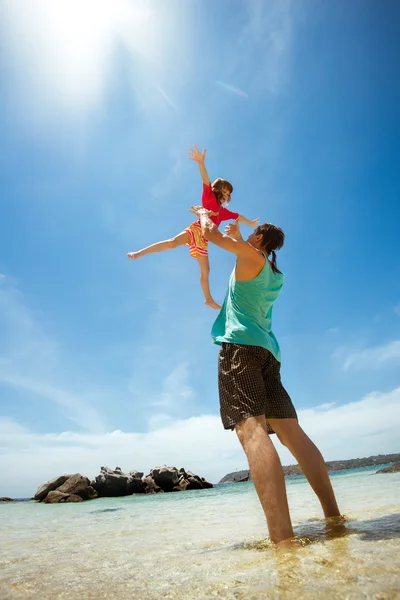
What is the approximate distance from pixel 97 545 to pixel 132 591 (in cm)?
244

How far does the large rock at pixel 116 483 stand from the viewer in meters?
26.8

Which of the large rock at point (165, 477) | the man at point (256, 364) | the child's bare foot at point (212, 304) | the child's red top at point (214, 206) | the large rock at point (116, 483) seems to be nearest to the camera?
the man at point (256, 364)

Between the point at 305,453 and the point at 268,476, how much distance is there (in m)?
0.87

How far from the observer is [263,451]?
8.64ft

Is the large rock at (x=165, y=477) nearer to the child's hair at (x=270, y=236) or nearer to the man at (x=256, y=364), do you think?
the man at (x=256, y=364)

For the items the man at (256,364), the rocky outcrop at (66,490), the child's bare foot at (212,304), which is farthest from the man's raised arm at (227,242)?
the rocky outcrop at (66,490)

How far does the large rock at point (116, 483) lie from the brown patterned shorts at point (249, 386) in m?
27.3

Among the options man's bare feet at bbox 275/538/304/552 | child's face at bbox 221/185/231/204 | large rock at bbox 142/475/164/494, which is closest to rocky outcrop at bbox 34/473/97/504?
large rock at bbox 142/475/164/494

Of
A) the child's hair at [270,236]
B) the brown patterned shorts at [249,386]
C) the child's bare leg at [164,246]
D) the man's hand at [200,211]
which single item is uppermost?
the child's bare leg at [164,246]

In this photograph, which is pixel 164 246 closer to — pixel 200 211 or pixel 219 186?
pixel 219 186

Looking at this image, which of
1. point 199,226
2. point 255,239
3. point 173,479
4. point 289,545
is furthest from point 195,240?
point 173,479

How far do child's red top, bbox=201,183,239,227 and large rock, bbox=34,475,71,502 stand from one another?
24.0m

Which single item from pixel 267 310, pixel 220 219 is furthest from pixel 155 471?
pixel 267 310

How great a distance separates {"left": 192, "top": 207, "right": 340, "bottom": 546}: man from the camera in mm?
2863
